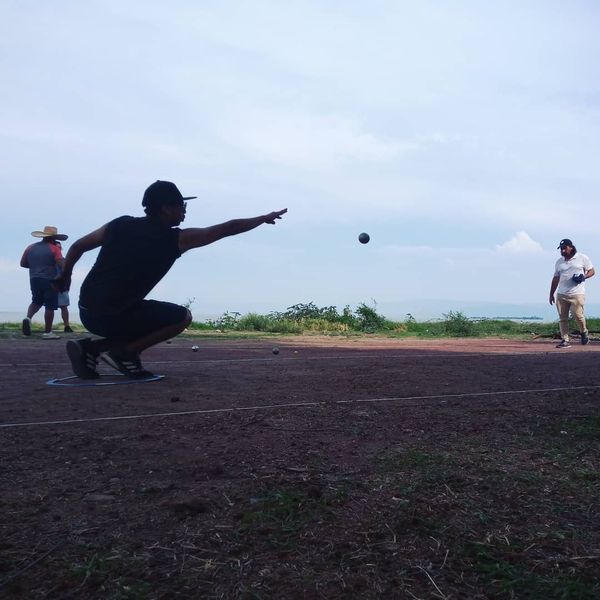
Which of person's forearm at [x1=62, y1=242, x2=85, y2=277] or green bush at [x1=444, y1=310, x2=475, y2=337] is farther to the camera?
green bush at [x1=444, y1=310, x2=475, y2=337]

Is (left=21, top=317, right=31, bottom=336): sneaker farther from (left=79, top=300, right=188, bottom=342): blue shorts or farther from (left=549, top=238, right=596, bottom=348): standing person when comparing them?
(left=549, top=238, right=596, bottom=348): standing person

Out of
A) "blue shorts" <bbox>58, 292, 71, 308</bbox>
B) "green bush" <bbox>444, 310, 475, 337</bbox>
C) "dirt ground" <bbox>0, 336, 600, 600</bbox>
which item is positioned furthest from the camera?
"green bush" <bbox>444, 310, 475, 337</bbox>

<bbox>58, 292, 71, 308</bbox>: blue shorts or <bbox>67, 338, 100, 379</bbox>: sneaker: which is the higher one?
<bbox>58, 292, 71, 308</bbox>: blue shorts

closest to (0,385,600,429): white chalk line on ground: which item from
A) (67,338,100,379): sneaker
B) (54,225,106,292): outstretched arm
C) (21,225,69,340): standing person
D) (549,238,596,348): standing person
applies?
(67,338,100,379): sneaker

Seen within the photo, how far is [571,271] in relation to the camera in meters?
11.9

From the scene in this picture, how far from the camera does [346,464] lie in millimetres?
2914

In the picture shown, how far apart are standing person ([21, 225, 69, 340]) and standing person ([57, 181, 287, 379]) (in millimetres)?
6127

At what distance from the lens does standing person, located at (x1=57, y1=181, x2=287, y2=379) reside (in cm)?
548

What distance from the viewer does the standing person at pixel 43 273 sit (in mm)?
11516

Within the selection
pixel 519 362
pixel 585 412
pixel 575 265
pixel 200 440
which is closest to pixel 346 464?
pixel 200 440

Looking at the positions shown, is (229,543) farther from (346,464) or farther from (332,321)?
(332,321)

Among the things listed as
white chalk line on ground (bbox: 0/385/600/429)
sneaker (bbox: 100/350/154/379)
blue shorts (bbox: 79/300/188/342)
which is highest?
blue shorts (bbox: 79/300/188/342)

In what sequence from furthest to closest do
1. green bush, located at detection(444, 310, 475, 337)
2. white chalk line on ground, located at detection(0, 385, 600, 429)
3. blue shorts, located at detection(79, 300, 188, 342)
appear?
green bush, located at detection(444, 310, 475, 337)
blue shorts, located at detection(79, 300, 188, 342)
white chalk line on ground, located at detection(0, 385, 600, 429)

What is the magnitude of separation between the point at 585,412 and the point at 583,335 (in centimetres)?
898
